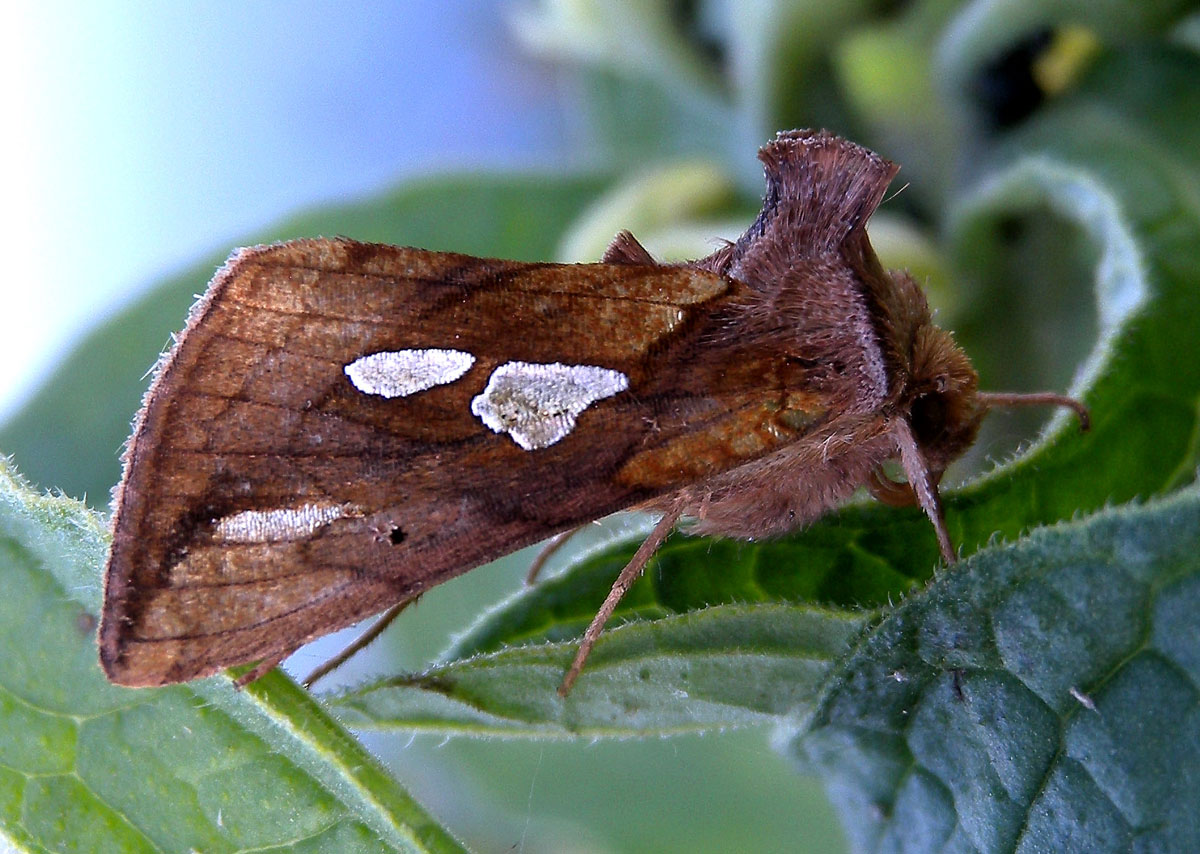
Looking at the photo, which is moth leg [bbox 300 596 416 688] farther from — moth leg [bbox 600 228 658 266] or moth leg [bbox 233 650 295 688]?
moth leg [bbox 600 228 658 266]

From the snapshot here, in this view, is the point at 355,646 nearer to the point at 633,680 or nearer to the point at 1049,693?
the point at 633,680

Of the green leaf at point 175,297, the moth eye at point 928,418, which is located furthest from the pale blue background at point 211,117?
the moth eye at point 928,418

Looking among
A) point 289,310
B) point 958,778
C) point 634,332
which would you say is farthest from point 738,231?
point 958,778

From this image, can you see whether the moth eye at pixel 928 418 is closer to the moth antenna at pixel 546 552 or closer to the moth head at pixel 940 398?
the moth head at pixel 940 398

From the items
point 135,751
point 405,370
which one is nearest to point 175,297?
Result: point 405,370

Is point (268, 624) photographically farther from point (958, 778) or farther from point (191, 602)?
point (958, 778)

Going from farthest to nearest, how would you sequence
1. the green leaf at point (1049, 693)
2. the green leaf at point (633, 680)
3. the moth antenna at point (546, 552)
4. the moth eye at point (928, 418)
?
the moth antenna at point (546, 552) → the moth eye at point (928, 418) → the green leaf at point (633, 680) → the green leaf at point (1049, 693)

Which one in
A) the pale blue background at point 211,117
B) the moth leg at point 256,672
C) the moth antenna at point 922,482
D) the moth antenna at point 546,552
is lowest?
the moth leg at point 256,672
